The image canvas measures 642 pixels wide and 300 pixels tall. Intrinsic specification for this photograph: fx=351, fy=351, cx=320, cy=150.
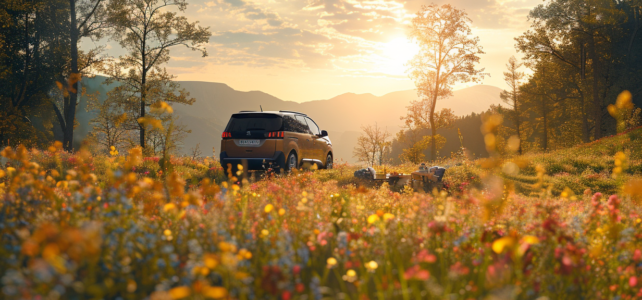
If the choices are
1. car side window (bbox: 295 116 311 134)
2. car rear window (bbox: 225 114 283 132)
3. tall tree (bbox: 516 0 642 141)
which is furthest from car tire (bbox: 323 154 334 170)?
tall tree (bbox: 516 0 642 141)

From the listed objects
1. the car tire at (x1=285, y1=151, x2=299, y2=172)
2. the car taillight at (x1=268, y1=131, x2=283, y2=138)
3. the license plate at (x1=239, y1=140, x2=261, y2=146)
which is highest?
the car taillight at (x1=268, y1=131, x2=283, y2=138)

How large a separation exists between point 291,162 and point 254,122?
172 cm

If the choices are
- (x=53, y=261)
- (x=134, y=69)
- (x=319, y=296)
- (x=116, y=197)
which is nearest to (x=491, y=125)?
(x=319, y=296)

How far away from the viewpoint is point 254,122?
10883 millimetres

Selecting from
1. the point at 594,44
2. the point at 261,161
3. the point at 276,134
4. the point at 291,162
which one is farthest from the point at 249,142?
the point at 594,44

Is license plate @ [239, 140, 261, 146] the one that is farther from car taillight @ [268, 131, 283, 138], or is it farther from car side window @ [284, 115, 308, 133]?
car side window @ [284, 115, 308, 133]

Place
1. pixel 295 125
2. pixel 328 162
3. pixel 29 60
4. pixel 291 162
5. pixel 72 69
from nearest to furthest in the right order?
pixel 291 162
pixel 295 125
pixel 328 162
pixel 72 69
pixel 29 60

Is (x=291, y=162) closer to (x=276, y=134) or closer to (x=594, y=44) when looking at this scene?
(x=276, y=134)

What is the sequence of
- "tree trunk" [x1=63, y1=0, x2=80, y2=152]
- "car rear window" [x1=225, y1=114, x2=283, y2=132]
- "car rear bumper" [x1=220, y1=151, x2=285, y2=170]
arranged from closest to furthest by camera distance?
"car rear bumper" [x1=220, y1=151, x2=285, y2=170]
"car rear window" [x1=225, y1=114, x2=283, y2=132]
"tree trunk" [x1=63, y1=0, x2=80, y2=152]

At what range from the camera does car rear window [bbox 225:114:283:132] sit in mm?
10641

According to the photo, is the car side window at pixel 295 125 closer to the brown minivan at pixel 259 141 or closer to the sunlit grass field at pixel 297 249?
the brown minivan at pixel 259 141

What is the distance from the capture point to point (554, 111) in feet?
134

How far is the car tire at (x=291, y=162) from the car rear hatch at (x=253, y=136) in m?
0.67

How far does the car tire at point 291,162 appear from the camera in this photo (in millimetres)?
10891
